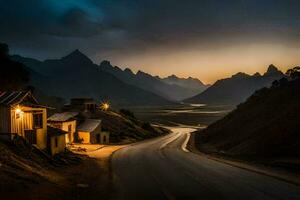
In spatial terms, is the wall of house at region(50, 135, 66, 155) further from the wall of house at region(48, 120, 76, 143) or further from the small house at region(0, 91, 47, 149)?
the wall of house at region(48, 120, 76, 143)

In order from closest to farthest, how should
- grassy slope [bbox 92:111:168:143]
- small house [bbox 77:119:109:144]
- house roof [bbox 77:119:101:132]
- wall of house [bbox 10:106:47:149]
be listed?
1. wall of house [bbox 10:106:47:149]
2. small house [bbox 77:119:109:144]
3. house roof [bbox 77:119:101:132]
4. grassy slope [bbox 92:111:168:143]

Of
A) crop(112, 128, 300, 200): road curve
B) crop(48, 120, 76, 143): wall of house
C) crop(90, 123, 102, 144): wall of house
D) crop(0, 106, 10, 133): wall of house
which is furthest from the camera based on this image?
crop(90, 123, 102, 144): wall of house

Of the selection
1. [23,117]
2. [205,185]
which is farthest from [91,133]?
[205,185]

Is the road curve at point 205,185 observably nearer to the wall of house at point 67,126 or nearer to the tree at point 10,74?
the wall of house at point 67,126

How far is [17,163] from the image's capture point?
28.8 m

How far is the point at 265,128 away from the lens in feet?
174

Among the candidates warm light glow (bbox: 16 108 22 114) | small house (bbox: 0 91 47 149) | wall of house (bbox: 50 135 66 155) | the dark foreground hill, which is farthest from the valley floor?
the dark foreground hill

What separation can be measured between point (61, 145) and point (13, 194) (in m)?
29.6

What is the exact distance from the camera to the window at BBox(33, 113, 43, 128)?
43.6m

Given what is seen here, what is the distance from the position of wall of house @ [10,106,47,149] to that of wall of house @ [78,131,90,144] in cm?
3741

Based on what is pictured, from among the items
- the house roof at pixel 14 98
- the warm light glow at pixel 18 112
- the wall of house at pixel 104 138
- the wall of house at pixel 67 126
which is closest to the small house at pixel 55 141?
the house roof at pixel 14 98

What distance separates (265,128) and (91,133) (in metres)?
42.7

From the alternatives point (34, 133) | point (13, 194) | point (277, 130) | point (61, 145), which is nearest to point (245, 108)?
point (277, 130)

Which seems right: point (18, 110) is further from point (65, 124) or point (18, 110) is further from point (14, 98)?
point (65, 124)
